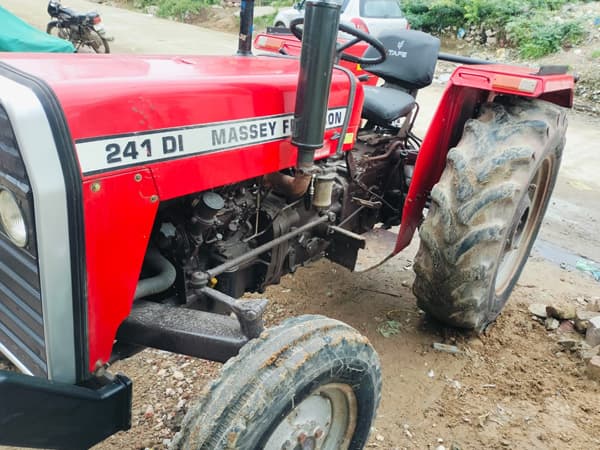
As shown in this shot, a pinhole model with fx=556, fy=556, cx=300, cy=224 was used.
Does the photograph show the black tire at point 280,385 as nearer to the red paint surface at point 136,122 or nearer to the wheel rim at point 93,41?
the red paint surface at point 136,122

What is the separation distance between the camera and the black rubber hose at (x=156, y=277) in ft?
5.85

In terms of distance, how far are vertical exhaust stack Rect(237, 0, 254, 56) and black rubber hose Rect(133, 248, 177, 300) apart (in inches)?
42.3

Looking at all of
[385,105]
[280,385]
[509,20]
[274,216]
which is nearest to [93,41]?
[385,105]

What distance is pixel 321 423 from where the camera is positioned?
1.86 m

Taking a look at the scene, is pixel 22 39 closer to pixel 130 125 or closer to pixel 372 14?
pixel 130 125

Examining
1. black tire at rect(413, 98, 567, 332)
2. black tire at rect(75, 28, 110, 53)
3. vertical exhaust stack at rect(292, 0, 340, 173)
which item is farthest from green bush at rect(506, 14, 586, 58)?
vertical exhaust stack at rect(292, 0, 340, 173)

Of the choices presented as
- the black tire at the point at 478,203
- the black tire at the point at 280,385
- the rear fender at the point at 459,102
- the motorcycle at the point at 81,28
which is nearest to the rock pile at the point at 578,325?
the black tire at the point at 478,203

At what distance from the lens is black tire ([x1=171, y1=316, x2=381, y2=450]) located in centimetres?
149

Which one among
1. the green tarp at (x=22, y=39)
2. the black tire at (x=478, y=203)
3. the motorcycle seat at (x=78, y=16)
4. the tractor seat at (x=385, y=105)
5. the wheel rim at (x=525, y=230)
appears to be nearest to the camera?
the black tire at (x=478, y=203)

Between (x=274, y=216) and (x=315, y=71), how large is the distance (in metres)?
0.78

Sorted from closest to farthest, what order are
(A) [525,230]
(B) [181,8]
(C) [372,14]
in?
(A) [525,230] → (C) [372,14] → (B) [181,8]

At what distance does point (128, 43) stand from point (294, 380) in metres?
12.8

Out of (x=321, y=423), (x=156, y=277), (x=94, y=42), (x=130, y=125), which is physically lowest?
(x=94, y=42)

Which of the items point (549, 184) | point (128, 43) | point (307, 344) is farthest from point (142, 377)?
point (128, 43)
